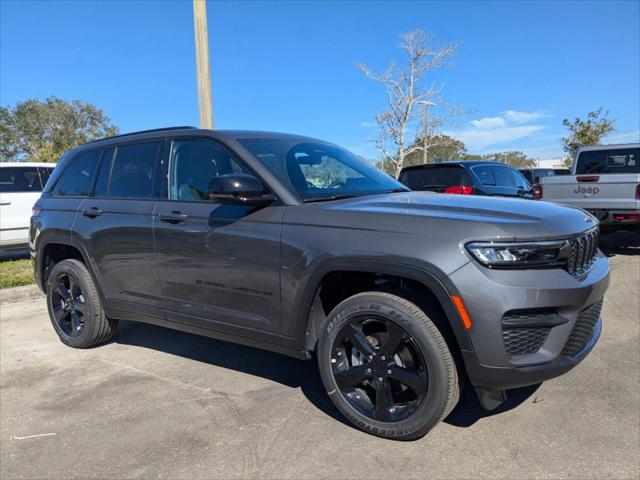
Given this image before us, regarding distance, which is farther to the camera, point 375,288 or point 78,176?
point 78,176

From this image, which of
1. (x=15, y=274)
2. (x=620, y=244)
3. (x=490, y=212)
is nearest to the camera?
(x=490, y=212)

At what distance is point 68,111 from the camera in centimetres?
4203

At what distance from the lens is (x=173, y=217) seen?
342 centimetres

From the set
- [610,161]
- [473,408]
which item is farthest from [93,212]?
[610,161]

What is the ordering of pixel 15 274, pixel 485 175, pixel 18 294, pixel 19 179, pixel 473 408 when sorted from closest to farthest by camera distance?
1. pixel 473 408
2. pixel 18 294
3. pixel 15 274
4. pixel 485 175
5. pixel 19 179

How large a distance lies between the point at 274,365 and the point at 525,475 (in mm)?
2057

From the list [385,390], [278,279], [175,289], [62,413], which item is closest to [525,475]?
[385,390]

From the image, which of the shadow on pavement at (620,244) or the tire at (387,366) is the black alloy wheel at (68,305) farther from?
the shadow on pavement at (620,244)

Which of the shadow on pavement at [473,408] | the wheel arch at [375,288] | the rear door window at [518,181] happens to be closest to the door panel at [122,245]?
the wheel arch at [375,288]

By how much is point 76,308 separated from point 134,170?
1.45m

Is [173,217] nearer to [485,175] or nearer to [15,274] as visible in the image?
[15,274]

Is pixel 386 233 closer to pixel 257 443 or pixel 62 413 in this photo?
pixel 257 443

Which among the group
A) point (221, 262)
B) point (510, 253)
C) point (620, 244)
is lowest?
point (620, 244)

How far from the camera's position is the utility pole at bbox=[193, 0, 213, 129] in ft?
23.2
